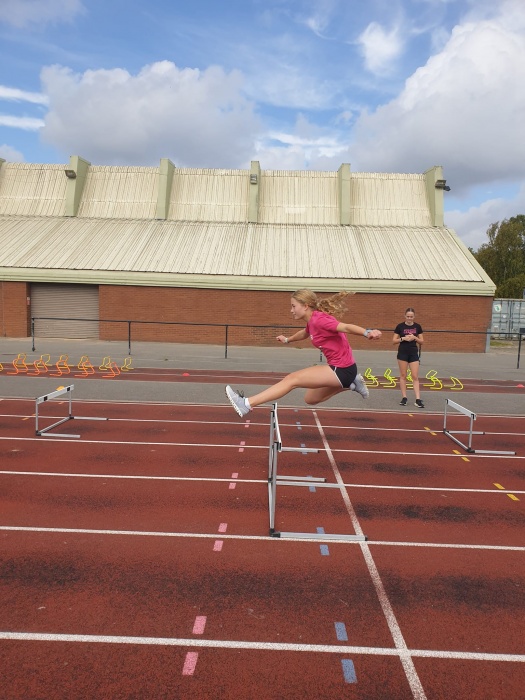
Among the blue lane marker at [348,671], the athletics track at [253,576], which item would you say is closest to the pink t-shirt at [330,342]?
the athletics track at [253,576]

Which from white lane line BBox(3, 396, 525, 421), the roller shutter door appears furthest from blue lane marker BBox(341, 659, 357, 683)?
the roller shutter door

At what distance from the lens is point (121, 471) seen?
7.07 metres

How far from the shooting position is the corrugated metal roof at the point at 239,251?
26.0 meters

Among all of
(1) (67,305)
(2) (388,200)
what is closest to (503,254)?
(2) (388,200)

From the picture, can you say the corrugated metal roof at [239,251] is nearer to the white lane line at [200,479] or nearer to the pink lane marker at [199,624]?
the white lane line at [200,479]

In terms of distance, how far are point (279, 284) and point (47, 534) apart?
2158cm

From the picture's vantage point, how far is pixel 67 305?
2708 centimetres

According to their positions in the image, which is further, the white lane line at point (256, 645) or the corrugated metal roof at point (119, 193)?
the corrugated metal roof at point (119, 193)

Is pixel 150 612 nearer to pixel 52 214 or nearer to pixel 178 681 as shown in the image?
pixel 178 681

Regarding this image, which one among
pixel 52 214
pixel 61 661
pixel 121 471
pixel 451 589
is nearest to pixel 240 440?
pixel 121 471

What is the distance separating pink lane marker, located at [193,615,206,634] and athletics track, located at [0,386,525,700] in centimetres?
1

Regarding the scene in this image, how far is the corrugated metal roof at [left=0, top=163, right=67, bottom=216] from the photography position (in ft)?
104

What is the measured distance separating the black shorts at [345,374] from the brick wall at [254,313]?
20.2 metres

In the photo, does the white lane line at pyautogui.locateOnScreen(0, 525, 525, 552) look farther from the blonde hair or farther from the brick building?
the brick building
